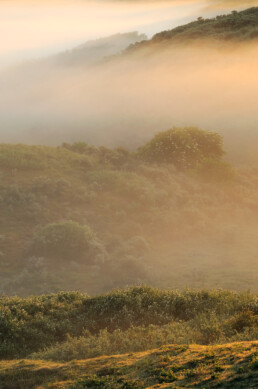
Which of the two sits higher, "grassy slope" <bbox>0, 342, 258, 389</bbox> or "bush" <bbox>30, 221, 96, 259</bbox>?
"grassy slope" <bbox>0, 342, 258, 389</bbox>

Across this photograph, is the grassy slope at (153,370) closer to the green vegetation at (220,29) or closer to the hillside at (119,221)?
the hillside at (119,221)

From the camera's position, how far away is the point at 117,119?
89875 millimetres

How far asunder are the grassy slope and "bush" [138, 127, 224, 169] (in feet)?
153

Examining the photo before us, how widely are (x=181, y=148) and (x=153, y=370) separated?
49.6 meters

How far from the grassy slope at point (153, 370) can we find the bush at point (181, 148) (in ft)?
153

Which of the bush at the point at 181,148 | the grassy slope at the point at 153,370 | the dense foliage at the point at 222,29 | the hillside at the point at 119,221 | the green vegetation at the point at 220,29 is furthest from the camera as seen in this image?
the dense foliage at the point at 222,29

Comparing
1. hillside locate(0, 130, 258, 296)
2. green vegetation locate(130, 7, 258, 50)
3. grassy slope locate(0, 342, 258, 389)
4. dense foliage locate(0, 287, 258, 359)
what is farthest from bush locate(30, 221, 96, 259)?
green vegetation locate(130, 7, 258, 50)

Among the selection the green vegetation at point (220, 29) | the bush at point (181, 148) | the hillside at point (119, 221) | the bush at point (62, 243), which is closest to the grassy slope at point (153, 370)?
the hillside at point (119, 221)

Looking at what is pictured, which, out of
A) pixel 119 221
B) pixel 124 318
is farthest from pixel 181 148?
pixel 124 318

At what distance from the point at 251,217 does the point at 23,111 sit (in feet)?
283

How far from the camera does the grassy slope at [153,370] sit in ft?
40.5

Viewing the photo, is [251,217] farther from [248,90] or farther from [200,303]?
[248,90]

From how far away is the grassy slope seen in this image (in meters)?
12.4

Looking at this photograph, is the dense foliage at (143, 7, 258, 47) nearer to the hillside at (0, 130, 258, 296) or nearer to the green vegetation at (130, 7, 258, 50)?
the green vegetation at (130, 7, 258, 50)
